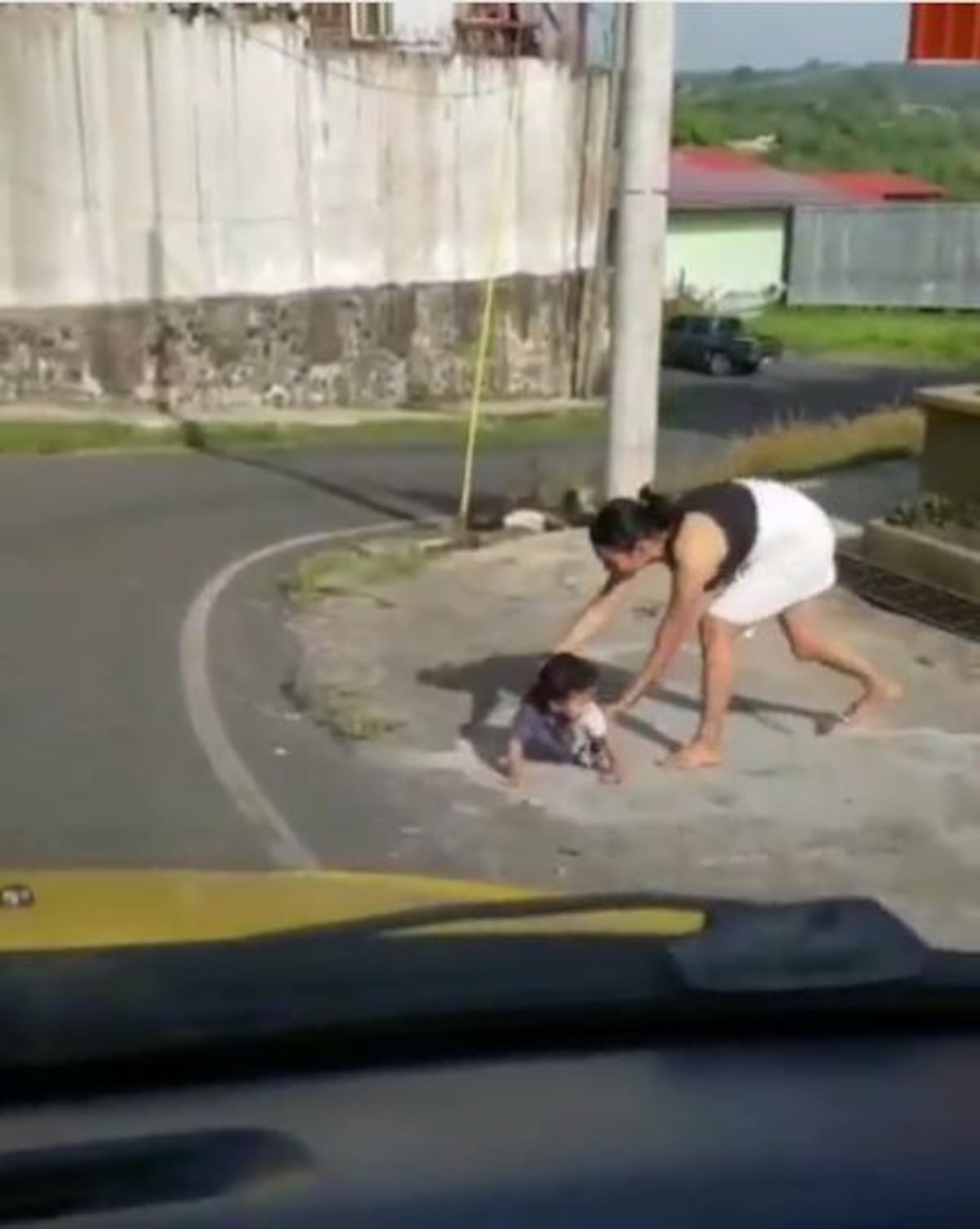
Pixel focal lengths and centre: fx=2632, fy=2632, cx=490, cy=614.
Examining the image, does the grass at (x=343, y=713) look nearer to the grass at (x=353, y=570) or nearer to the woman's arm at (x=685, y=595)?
the woman's arm at (x=685, y=595)

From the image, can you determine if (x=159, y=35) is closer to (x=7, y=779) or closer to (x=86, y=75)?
(x=86, y=75)

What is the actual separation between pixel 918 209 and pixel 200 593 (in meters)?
57.3

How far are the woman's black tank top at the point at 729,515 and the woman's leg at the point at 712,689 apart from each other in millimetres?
221

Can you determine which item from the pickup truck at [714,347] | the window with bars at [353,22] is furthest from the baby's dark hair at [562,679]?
the pickup truck at [714,347]

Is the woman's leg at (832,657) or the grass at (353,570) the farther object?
the grass at (353,570)

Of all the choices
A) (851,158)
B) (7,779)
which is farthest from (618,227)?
A: (851,158)

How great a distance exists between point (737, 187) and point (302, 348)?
125 ft

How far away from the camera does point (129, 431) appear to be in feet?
88.9

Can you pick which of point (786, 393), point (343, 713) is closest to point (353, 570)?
point (343, 713)

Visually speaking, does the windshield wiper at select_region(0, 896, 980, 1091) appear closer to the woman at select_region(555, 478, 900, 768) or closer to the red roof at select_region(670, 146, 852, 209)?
the woman at select_region(555, 478, 900, 768)

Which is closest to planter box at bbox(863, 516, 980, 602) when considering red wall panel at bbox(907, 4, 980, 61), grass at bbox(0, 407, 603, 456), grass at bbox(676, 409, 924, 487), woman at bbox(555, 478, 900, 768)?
woman at bbox(555, 478, 900, 768)

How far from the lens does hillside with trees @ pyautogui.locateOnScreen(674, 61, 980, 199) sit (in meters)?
106

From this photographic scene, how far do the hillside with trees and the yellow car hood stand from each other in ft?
228

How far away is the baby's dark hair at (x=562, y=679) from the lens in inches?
396
